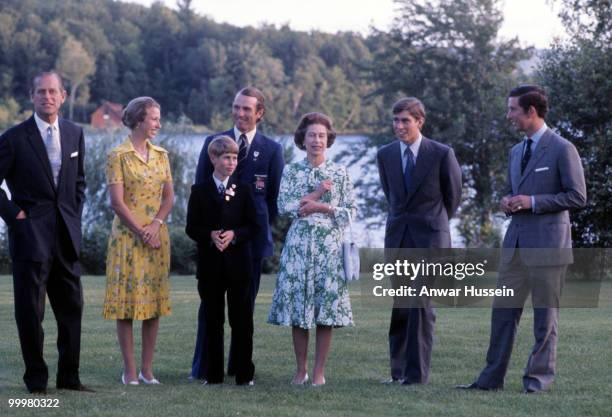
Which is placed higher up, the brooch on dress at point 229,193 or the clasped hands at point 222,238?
the brooch on dress at point 229,193

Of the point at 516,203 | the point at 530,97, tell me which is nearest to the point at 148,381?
the point at 516,203

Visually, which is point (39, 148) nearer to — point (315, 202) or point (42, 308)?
point (42, 308)

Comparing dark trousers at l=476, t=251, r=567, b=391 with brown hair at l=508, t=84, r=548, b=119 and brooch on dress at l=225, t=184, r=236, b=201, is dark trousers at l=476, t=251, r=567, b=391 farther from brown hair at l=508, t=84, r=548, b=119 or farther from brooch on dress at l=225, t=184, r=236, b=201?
brooch on dress at l=225, t=184, r=236, b=201

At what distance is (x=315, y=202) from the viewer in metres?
8.70

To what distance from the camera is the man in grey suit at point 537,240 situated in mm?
8117

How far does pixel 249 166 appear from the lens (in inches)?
367

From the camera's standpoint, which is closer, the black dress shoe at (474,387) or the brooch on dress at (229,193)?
the black dress shoe at (474,387)

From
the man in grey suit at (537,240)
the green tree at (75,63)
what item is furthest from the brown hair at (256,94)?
the green tree at (75,63)

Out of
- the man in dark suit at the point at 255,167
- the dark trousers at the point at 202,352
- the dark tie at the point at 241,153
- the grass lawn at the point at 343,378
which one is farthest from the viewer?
the dark tie at the point at 241,153

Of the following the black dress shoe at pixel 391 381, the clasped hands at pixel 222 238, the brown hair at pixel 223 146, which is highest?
the brown hair at pixel 223 146

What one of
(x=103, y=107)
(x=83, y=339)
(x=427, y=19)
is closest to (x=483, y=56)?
(x=427, y=19)

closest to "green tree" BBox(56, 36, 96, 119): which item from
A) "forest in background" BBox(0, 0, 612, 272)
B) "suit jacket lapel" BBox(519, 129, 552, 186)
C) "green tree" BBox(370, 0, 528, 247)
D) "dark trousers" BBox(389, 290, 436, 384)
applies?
"forest in background" BBox(0, 0, 612, 272)

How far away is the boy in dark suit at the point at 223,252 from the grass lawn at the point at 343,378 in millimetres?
280

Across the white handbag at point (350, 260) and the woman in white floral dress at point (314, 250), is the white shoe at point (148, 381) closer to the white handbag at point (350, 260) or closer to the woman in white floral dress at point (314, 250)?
the woman in white floral dress at point (314, 250)
